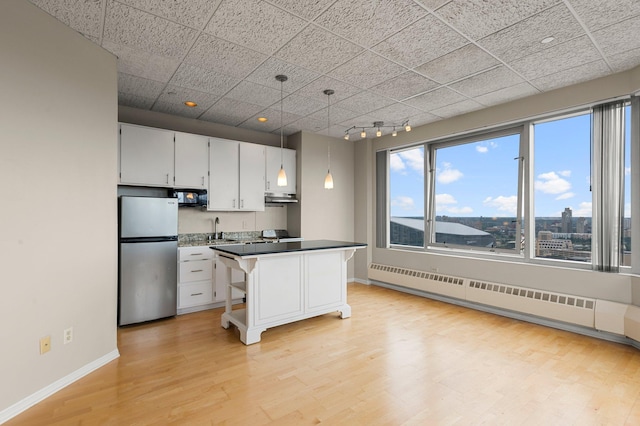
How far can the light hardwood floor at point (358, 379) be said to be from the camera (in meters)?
2.12

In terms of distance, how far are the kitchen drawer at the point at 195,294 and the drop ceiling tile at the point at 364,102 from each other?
314cm

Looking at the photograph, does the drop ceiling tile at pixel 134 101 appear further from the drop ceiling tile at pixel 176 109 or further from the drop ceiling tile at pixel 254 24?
the drop ceiling tile at pixel 254 24

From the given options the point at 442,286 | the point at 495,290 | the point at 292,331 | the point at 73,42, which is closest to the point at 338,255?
the point at 292,331

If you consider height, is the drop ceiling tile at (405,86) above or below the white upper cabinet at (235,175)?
above

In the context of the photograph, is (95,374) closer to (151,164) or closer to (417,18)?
(151,164)

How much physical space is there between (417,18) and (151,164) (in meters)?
3.61

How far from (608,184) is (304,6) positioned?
12.0 feet

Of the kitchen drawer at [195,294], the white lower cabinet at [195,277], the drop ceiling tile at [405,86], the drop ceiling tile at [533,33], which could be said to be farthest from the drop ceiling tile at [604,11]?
the kitchen drawer at [195,294]

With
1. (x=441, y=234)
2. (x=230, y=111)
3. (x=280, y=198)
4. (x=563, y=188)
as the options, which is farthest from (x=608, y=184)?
(x=230, y=111)

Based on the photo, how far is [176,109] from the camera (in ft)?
14.8

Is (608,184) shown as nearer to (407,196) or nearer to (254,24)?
(407,196)

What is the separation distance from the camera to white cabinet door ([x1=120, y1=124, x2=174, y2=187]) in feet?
13.3

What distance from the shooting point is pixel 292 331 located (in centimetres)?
367

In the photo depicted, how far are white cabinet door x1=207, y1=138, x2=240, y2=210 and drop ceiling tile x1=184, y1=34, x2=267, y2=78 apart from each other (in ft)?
5.52
